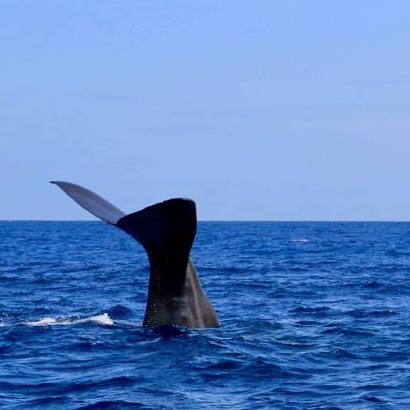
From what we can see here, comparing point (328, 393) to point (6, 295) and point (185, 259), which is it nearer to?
point (185, 259)

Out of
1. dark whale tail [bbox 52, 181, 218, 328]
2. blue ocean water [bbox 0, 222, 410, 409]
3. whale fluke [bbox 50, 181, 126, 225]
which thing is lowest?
blue ocean water [bbox 0, 222, 410, 409]

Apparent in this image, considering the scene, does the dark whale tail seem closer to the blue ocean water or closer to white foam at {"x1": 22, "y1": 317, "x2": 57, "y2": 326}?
the blue ocean water

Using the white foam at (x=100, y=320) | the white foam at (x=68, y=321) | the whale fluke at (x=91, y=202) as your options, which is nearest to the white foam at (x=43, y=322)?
the white foam at (x=68, y=321)

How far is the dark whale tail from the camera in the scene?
1297 centimetres

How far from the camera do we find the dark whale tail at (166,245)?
12969 millimetres

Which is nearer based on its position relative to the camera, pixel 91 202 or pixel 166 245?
pixel 166 245

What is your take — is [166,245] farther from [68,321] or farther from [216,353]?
[68,321]

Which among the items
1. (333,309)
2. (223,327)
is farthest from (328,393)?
(333,309)

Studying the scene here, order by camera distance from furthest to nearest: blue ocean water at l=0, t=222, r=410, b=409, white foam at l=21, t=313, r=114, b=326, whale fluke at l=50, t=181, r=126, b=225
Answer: white foam at l=21, t=313, r=114, b=326, whale fluke at l=50, t=181, r=126, b=225, blue ocean water at l=0, t=222, r=410, b=409

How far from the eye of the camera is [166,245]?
13.4m

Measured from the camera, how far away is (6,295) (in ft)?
76.3

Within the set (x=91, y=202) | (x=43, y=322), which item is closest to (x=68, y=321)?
(x=43, y=322)

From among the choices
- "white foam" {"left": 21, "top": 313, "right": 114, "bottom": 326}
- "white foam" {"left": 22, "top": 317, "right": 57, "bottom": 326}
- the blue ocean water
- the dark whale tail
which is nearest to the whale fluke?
the dark whale tail

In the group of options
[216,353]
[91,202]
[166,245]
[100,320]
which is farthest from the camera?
[100,320]
